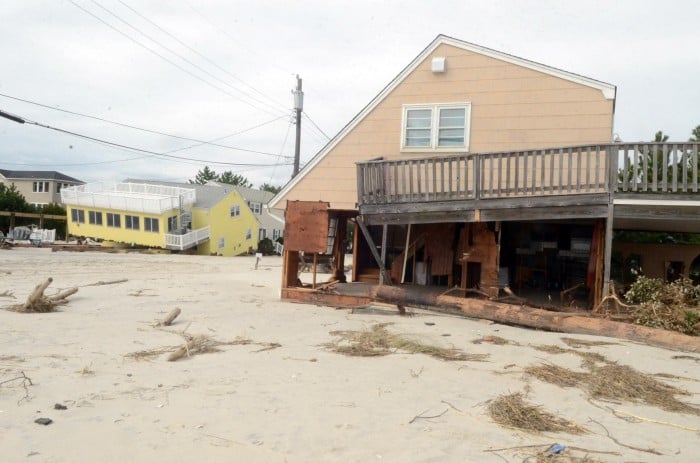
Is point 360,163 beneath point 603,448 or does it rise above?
above

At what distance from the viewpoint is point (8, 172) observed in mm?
70938

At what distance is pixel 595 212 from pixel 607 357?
12.2 ft

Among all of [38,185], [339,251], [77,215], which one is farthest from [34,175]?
[339,251]

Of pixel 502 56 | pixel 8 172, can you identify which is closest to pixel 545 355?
pixel 502 56

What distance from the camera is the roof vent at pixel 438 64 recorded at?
528 inches

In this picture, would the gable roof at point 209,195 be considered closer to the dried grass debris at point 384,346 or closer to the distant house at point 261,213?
the distant house at point 261,213

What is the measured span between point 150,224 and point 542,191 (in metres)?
37.7

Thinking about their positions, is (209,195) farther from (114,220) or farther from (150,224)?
(114,220)

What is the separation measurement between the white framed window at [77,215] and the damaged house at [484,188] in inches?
1426

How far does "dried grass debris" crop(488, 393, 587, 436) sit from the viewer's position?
15.7ft

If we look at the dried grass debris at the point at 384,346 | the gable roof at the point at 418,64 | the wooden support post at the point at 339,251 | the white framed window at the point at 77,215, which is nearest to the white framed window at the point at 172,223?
the white framed window at the point at 77,215

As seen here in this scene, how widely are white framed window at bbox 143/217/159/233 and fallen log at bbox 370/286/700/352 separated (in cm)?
3511

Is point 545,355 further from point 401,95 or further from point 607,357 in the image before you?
point 401,95

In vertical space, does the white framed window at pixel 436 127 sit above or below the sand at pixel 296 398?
above
